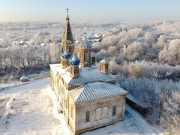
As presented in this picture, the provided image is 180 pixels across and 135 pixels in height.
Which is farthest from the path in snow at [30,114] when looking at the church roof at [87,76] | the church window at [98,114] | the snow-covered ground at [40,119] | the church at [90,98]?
the church roof at [87,76]

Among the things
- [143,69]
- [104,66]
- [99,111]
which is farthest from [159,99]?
[143,69]

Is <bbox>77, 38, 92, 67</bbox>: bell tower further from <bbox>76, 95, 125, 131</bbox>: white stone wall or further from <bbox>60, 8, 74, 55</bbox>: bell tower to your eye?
<bbox>76, 95, 125, 131</bbox>: white stone wall

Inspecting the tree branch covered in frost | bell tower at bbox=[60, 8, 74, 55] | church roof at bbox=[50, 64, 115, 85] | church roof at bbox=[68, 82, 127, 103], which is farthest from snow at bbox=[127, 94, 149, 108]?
bell tower at bbox=[60, 8, 74, 55]

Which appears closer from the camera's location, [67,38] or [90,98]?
[90,98]

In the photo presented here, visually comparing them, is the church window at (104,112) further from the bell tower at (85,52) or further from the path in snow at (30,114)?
the bell tower at (85,52)

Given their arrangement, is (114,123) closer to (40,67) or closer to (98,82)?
(98,82)

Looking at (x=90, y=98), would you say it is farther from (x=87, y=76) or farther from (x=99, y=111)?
(x=87, y=76)
